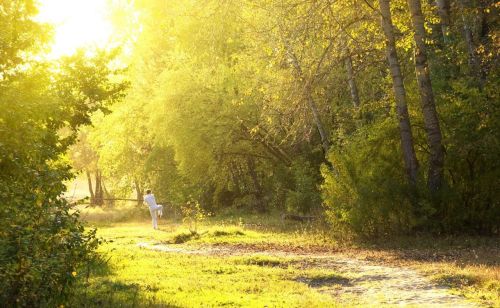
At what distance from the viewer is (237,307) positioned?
9602 millimetres

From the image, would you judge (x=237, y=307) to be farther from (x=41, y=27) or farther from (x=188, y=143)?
(x=188, y=143)

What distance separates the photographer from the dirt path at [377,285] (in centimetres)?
996

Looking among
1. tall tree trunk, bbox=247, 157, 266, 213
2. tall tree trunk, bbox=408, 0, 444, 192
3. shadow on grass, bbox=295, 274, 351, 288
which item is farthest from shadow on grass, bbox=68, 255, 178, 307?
tall tree trunk, bbox=247, 157, 266, 213

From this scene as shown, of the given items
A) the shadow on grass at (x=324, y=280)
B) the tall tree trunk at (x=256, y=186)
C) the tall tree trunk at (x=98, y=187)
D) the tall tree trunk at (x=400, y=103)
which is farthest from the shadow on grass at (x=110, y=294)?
the tall tree trunk at (x=98, y=187)

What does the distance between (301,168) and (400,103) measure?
14450 mm

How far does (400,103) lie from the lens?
17.4m

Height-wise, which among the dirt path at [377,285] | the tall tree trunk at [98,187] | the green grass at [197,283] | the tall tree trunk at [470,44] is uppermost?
the tall tree trunk at [470,44]

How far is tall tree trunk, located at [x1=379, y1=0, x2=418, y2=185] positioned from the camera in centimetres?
1727

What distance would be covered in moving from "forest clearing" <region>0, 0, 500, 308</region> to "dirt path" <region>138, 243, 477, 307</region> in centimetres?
4

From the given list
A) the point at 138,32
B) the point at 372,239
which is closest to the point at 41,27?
the point at 372,239

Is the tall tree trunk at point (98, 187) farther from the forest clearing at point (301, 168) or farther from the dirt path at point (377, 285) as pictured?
the dirt path at point (377, 285)

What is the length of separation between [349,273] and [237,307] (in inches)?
172

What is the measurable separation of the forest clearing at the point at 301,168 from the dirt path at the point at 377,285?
4cm

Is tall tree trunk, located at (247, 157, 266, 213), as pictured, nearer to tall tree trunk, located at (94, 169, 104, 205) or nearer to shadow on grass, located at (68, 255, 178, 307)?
shadow on grass, located at (68, 255, 178, 307)
